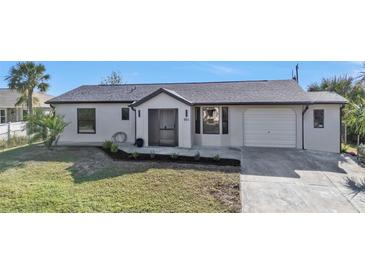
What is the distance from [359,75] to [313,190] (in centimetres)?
1234

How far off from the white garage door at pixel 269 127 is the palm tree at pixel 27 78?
20328mm

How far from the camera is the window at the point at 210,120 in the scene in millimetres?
13781

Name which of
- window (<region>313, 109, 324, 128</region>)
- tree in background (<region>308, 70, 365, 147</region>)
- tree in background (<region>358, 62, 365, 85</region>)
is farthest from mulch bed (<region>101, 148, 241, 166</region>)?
tree in background (<region>358, 62, 365, 85</region>)

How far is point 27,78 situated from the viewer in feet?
76.9

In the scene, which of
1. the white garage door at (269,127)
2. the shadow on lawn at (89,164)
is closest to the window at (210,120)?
the white garage door at (269,127)

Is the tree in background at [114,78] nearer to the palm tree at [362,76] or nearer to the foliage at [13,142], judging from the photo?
the foliage at [13,142]

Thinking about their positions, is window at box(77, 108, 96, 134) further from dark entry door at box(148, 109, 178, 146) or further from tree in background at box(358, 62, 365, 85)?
tree in background at box(358, 62, 365, 85)

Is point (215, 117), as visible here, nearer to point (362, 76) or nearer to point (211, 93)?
point (211, 93)

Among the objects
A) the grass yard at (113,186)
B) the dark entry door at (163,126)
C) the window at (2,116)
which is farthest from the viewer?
the window at (2,116)

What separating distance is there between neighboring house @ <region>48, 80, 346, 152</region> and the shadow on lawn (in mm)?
3197

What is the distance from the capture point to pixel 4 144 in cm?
1434
